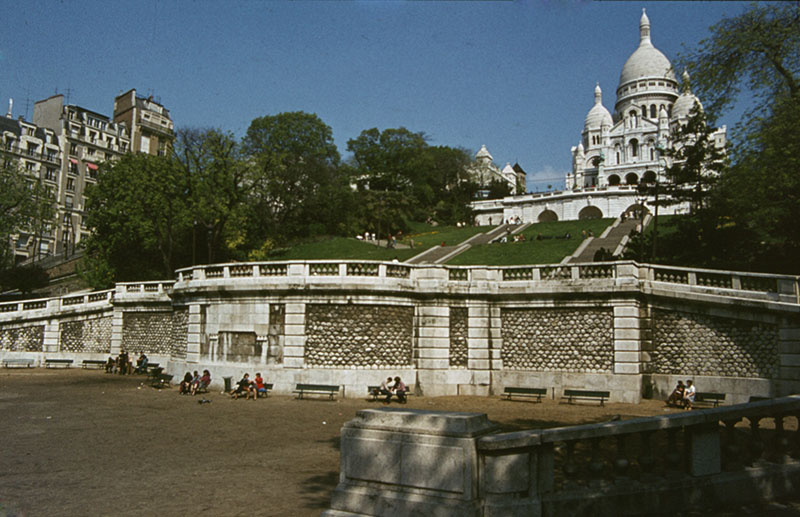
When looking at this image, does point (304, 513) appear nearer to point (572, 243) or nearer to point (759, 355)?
point (759, 355)

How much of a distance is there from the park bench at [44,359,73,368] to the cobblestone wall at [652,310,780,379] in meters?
30.4

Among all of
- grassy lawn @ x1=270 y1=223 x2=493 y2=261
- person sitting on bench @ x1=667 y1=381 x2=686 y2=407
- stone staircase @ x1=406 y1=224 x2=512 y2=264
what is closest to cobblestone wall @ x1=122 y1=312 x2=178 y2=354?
stone staircase @ x1=406 y1=224 x2=512 y2=264

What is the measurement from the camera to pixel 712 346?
19.9m

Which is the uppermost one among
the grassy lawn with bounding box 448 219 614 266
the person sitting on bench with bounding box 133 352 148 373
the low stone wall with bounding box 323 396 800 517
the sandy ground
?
the grassy lawn with bounding box 448 219 614 266

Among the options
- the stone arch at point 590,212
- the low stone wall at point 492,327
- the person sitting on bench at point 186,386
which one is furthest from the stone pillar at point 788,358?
the stone arch at point 590,212

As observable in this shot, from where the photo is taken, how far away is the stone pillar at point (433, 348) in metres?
22.2

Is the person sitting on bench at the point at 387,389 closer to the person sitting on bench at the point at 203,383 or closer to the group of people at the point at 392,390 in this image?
the group of people at the point at 392,390

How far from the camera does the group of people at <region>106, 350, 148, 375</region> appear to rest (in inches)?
1135

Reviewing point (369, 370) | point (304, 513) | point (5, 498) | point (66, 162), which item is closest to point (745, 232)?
point (369, 370)

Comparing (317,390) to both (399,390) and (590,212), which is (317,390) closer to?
(399,390)

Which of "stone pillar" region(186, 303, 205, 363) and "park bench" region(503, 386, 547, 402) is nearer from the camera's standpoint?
"park bench" region(503, 386, 547, 402)

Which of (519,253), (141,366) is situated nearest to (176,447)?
(141,366)

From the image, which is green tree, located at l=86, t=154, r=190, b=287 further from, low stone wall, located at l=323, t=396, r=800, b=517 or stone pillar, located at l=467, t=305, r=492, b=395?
low stone wall, located at l=323, t=396, r=800, b=517

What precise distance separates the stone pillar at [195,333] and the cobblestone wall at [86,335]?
1017cm
